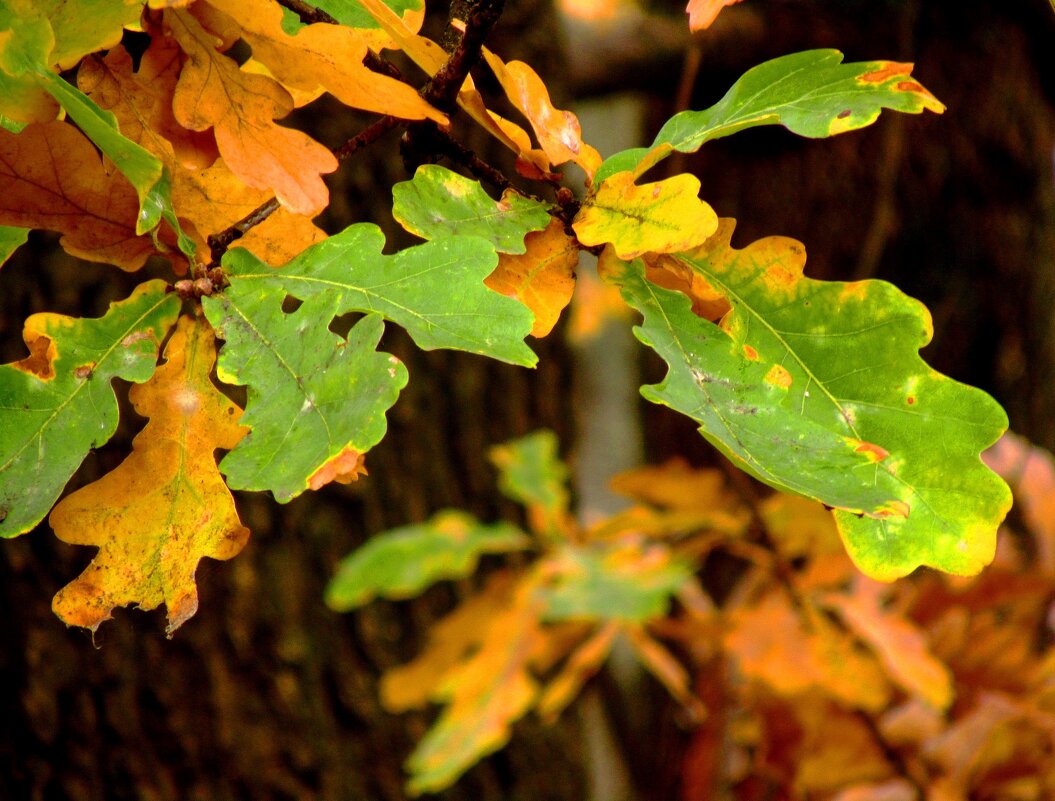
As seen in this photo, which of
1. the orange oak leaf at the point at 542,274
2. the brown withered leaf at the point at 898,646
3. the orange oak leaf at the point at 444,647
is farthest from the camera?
the orange oak leaf at the point at 444,647

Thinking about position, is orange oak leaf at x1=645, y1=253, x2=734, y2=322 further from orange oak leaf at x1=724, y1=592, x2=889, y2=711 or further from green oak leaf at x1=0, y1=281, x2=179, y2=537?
orange oak leaf at x1=724, y1=592, x2=889, y2=711

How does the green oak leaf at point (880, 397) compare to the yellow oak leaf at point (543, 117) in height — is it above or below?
below

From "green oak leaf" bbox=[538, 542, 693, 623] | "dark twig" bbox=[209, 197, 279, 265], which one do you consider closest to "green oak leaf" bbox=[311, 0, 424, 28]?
"dark twig" bbox=[209, 197, 279, 265]

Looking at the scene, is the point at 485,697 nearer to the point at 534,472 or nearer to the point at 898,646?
the point at 534,472

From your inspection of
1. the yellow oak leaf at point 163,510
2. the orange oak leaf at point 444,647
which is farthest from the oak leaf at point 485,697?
the yellow oak leaf at point 163,510

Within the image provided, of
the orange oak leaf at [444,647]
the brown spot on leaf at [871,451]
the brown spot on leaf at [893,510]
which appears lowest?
the orange oak leaf at [444,647]

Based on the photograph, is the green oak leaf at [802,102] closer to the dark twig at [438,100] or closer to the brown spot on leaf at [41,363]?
the dark twig at [438,100]

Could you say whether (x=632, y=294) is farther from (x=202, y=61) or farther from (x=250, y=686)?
(x=250, y=686)
